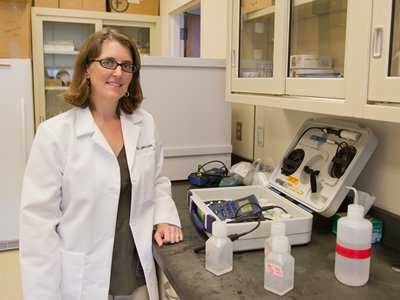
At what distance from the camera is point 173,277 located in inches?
42.0

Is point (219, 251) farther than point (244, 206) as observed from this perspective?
No

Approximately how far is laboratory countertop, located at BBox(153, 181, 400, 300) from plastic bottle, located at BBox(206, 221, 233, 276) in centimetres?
2

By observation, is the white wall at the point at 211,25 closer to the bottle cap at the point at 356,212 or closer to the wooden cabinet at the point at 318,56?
the wooden cabinet at the point at 318,56

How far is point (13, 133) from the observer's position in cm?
305

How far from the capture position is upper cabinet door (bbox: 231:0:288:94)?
1.35 metres

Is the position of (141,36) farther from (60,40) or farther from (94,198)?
(94,198)

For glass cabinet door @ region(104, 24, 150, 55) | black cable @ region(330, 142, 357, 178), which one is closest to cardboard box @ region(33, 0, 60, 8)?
glass cabinet door @ region(104, 24, 150, 55)

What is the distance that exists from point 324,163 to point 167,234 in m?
0.62

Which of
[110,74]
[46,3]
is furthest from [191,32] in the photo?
[110,74]

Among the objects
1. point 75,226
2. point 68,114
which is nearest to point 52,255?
point 75,226

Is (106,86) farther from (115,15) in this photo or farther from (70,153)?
(115,15)

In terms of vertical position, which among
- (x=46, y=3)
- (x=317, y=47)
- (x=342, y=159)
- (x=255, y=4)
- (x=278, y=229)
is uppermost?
(x=46, y=3)

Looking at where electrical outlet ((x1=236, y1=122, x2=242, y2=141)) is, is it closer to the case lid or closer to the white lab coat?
the case lid

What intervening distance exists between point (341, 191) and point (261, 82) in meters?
0.49
